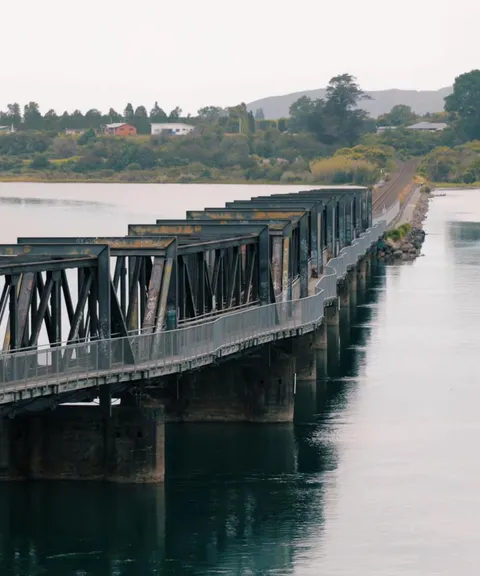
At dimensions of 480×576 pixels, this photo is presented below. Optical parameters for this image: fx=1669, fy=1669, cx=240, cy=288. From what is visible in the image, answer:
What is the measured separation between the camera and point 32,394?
42688 millimetres

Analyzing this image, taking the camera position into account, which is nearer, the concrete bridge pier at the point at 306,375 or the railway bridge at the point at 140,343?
the railway bridge at the point at 140,343

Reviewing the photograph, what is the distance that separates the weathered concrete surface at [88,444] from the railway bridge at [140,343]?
0.03 meters

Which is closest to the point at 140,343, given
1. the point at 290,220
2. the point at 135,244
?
the point at 135,244

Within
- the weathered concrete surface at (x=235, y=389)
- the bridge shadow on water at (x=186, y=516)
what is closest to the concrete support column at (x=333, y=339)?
the weathered concrete surface at (x=235, y=389)

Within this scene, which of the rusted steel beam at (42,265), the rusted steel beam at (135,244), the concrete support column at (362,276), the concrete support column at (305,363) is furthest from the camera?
the concrete support column at (362,276)

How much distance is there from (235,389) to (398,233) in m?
104

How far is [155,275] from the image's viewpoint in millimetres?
49719

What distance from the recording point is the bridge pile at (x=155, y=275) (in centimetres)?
4553

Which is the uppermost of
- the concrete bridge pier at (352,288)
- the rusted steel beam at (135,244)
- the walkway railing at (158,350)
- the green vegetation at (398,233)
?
the rusted steel beam at (135,244)

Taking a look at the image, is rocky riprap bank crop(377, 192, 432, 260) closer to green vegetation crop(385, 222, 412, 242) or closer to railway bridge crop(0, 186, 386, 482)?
green vegetation crop(385, 222, 412, 242)

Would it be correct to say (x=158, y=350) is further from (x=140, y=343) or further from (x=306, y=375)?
(x=306, y=375)

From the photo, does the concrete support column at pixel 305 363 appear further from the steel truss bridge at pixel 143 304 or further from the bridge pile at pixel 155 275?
the steel truss bridge at pixel 143 304

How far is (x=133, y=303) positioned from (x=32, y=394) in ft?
→ 31.5

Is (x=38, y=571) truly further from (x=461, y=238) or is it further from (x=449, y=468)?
(x=461, y=238)
